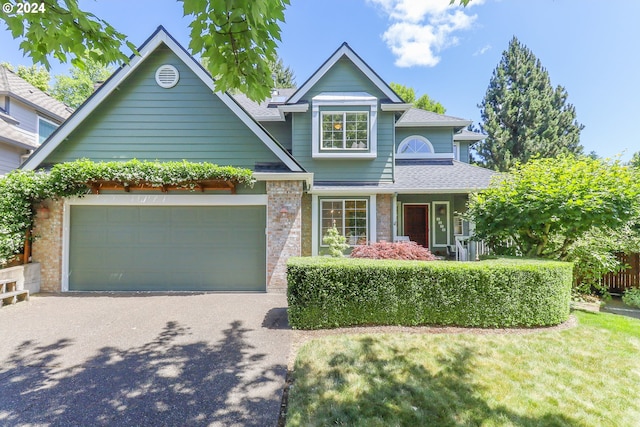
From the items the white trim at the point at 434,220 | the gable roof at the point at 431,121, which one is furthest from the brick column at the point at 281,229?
the white trim at the point at 434,220

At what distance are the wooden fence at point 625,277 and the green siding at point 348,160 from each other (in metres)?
6.75

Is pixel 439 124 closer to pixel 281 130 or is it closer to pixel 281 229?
pixel 281 130

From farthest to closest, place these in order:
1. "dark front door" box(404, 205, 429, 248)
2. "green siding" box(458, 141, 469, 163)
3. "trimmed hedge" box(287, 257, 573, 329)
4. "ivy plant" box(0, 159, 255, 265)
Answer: "green siding" box(458, 141, 469, 163)
"dark front door" box(404, 205, 429, 248)
"ivy plant" box(0, 159, 255, 265)
"trimmed hedge" box(287, 257, 573, 329)

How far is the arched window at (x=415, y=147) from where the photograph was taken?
1242cm

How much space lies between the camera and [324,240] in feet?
30.3

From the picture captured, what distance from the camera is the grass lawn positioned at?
9.26 ft

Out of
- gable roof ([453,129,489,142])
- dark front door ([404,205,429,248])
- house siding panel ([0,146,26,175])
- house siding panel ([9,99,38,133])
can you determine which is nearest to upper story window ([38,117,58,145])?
house siding panel ([9,99,38,133])

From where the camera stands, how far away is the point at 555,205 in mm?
6258

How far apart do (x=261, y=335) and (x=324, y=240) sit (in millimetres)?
4758

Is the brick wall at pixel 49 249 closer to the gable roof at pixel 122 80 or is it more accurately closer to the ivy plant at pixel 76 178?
the ivy plant at pixel 76 178

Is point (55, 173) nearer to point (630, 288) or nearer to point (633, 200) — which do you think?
point (633, 200)

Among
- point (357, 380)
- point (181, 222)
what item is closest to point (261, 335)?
point (357, 380)

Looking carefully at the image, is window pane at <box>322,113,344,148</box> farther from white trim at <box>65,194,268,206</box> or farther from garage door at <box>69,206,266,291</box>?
garage door at <box>69,206,266,291</box>

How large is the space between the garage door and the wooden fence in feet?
31.4
